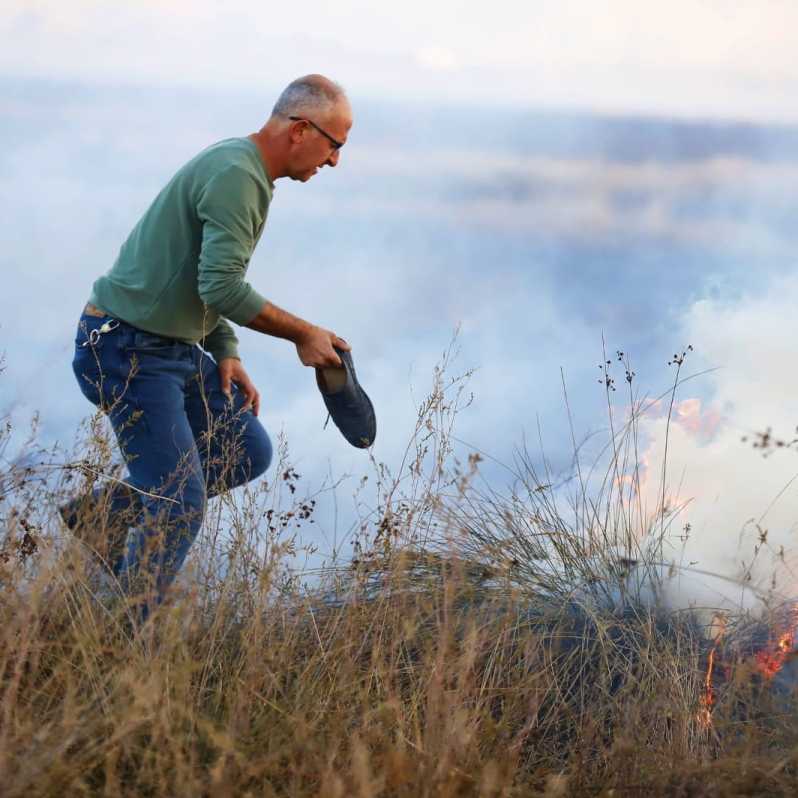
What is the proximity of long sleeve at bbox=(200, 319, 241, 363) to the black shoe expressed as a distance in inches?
22.2

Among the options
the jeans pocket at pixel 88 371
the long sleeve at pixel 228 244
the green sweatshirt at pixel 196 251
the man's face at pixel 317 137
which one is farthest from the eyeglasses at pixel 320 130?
the jeans pocket at pixel 88 371

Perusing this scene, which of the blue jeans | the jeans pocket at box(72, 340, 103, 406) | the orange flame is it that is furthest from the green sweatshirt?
the orange flame

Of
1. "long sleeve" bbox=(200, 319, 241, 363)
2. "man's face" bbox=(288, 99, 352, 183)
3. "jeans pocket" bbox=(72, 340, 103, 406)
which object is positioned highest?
"man's face" bbox=(288, 99, 352, 183)

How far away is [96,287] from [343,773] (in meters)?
2.64

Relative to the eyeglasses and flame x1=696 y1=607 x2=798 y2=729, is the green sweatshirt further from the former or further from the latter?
flame x1=696 y1=607 x2=798 y2=729

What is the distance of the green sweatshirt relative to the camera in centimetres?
439

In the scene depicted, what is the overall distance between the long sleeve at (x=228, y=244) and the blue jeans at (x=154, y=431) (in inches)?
16.0

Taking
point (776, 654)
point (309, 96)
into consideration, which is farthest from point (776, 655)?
point (309, 96)

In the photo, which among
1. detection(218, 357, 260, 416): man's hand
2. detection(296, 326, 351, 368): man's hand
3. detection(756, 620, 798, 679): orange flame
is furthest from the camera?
detection(218, 357, 260, 416): man's hand

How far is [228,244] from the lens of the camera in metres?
4.38

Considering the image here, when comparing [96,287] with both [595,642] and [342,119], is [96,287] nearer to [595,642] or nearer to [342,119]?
[342,119]

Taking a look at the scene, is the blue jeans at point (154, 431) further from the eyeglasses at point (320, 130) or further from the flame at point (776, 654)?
the flame at point (776, 654)

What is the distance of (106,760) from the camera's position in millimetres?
2898

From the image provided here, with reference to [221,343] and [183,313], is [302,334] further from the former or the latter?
[221,343]
